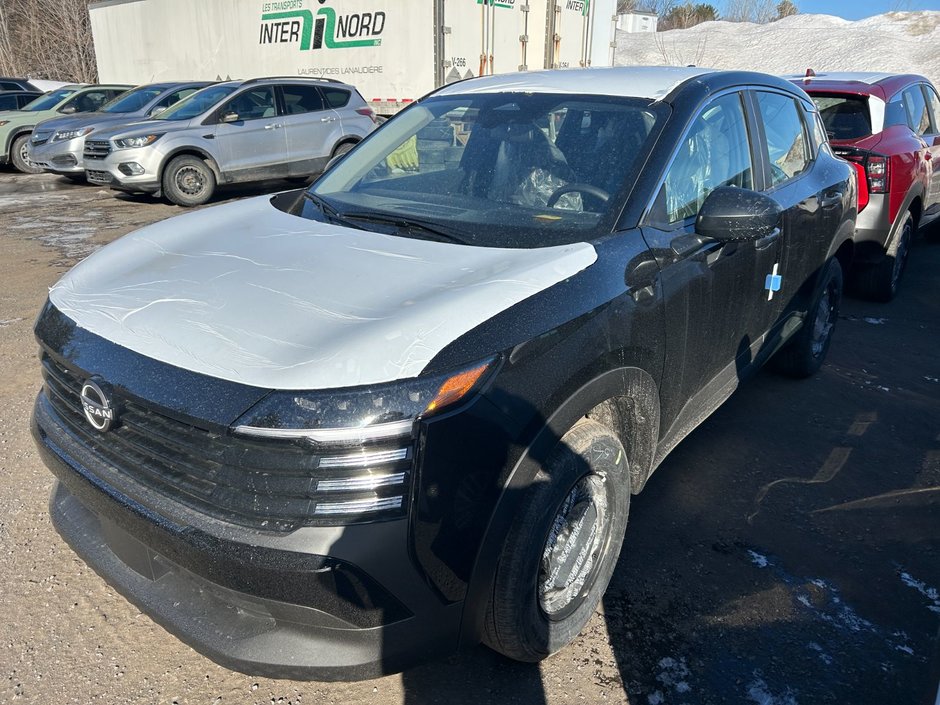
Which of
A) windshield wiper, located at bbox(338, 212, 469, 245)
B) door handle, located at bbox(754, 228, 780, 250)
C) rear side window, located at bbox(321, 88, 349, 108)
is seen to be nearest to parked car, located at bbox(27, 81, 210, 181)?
rear side window, located at bbox(321, 88, 349, 108)

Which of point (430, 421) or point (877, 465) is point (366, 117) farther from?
point (430, 421)

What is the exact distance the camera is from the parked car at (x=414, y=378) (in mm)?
1755

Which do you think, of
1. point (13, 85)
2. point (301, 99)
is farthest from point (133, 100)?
point (13, 85)

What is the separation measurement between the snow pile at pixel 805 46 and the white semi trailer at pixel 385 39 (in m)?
13.6

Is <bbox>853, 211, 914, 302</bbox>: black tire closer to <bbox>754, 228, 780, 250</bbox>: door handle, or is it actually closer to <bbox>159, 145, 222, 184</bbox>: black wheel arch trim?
<bbox>754, 228, 780, 250</bbox>: door handle

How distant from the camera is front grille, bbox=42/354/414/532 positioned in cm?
173

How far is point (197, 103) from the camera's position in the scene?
11.2 m

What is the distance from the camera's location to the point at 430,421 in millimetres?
1744

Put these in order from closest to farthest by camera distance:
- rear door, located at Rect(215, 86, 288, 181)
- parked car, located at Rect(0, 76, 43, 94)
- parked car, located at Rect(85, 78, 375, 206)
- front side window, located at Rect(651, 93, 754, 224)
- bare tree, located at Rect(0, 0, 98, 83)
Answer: front side window, located at Rect(651, 93, 754, 224) < parked car, located at Rect(85, 78, 375, 206) < rear door, located at Rect(215, 86, 288, 181) < parked car, located at Rect(0, 76, 43, 94) < bare tree, located at Rect(0, 0, 98, 83)

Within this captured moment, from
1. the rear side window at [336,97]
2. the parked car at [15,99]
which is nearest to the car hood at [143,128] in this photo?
the rear side window at [336,97]

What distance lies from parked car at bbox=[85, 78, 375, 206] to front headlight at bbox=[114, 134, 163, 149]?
0.04ft

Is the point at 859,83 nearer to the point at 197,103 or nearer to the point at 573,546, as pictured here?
the point at 573,546

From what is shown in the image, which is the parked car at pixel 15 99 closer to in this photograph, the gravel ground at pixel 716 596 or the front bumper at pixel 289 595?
the gravel ground at pixel 716 596

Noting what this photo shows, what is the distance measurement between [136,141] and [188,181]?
0.85 m
